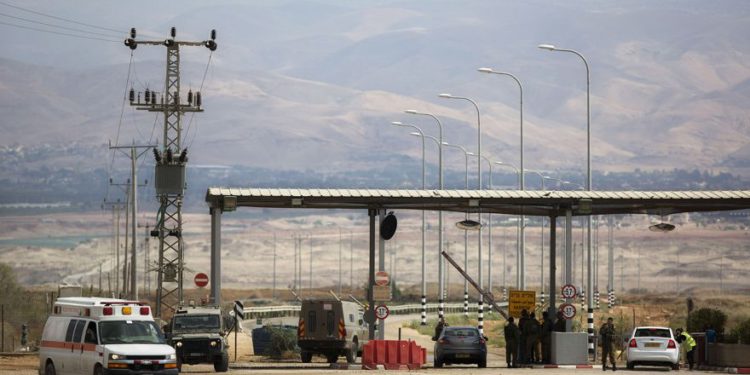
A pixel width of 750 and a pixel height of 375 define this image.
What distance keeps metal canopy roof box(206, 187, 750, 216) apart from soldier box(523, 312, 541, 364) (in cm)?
365

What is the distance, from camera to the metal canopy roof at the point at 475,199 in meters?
43.2

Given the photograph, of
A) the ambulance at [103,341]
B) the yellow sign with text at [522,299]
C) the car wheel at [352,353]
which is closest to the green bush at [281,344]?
the car wheel at [352,353]

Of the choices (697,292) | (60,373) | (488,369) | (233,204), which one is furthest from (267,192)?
(697,292)

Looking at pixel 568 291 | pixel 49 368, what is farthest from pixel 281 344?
pixel 49 368

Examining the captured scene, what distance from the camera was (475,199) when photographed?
148ft

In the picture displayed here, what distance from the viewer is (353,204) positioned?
4619 centimetres

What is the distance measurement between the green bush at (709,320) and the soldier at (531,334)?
604cm

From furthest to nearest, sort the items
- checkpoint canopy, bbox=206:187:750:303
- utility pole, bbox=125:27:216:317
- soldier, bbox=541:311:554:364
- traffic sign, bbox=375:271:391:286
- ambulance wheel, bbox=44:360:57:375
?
utility pole, bbox=125:27:216:317 < traffic sign, bbox=375:271:391:286 < soldier, bbox=541:311:554:364 < checkpoint canopy, bbox=206:187:750:303 < ambulance wheel, bbox=44:360:57:375

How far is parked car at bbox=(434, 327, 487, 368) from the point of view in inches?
1758

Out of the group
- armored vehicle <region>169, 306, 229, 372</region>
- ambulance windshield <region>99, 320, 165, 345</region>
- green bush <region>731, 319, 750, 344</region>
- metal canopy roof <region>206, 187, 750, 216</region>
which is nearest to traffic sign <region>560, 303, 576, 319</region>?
metal canopy roof <region>206, 187, 750, 216</region>

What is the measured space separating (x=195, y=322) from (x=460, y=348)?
8.02m

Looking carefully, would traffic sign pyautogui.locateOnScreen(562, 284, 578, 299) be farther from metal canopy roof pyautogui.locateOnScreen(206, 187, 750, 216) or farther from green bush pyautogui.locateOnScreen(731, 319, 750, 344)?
green bush pyautogui.locateOnScreen(731, 319, 750, 344)

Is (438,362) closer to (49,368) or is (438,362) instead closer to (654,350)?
(654,350)

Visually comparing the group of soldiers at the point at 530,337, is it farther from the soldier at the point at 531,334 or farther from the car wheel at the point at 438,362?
the car wheel at the point at 438,362
